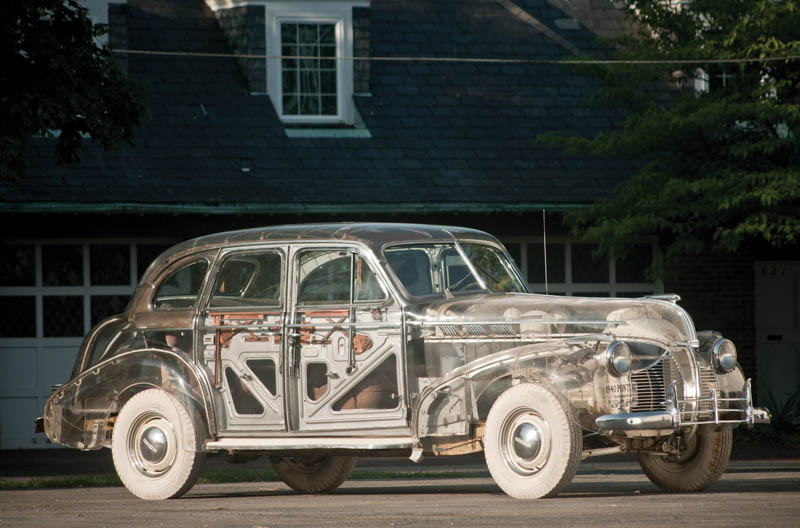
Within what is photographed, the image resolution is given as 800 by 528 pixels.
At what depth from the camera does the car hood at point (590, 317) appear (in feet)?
31.4

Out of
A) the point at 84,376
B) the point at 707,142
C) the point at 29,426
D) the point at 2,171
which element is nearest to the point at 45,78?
the point at 2,171

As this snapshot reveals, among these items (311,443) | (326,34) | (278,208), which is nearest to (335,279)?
(311,443)


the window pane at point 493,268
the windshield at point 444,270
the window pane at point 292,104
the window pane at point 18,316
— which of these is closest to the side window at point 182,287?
the windshield at point 444,270

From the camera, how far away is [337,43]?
20.3 m

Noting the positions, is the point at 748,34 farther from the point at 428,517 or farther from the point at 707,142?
the point at 428,517

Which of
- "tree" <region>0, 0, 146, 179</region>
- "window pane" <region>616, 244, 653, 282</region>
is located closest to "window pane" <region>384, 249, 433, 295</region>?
"tree" <region>0, 0, 146, 179</region>

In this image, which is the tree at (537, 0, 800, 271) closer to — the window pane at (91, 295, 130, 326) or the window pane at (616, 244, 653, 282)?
the window pane at (616, 244, 653, 282)

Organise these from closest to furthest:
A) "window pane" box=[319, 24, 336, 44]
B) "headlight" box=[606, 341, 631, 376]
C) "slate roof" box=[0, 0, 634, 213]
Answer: "headlight" box=[606, 341, 631, 376], "slate roof" box=[0, 0, 634, 213], "window pane" box=[319, 24, 336, 44]

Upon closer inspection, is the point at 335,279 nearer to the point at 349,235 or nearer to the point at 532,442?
the point at 349,235

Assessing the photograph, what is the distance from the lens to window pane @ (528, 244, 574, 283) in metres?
19.5

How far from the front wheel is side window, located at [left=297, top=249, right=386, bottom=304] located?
2.32 m

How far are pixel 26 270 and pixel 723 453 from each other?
35.8 ft

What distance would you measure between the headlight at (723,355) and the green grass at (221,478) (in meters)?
4.27

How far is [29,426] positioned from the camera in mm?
18234
